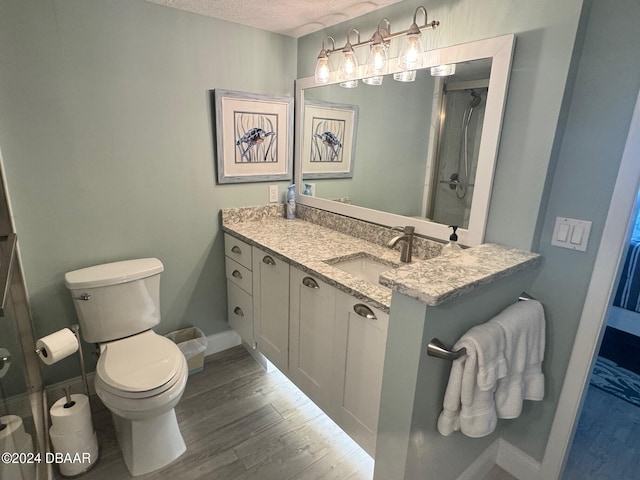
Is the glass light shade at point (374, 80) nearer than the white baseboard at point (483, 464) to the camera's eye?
No

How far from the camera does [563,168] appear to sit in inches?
52.3

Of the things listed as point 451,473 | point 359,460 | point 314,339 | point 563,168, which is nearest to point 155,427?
point 314,339

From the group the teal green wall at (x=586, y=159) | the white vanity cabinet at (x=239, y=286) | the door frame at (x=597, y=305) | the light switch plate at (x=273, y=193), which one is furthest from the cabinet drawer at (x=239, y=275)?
the door frame at (x=597, y=305)

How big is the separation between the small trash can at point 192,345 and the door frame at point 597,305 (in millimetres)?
1886

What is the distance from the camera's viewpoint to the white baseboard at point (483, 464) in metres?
1.53

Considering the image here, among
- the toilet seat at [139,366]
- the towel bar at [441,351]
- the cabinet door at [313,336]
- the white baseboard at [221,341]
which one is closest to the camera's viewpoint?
the towel bar at [441,351]

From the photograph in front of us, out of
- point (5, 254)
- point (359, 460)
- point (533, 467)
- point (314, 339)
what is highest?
point (5, 254)

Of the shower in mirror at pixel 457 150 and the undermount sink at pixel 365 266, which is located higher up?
the shower in mirror at pixel 457 150

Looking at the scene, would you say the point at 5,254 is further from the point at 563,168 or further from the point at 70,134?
the point at 563,168

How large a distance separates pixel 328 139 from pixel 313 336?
1275mm

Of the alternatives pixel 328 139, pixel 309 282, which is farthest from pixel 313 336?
pixel 328 139

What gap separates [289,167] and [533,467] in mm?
2171

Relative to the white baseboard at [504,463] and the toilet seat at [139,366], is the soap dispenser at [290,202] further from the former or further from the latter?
the white baseboard at [504,463]

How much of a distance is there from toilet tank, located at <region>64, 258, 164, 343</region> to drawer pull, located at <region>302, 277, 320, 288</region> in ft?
2.82
